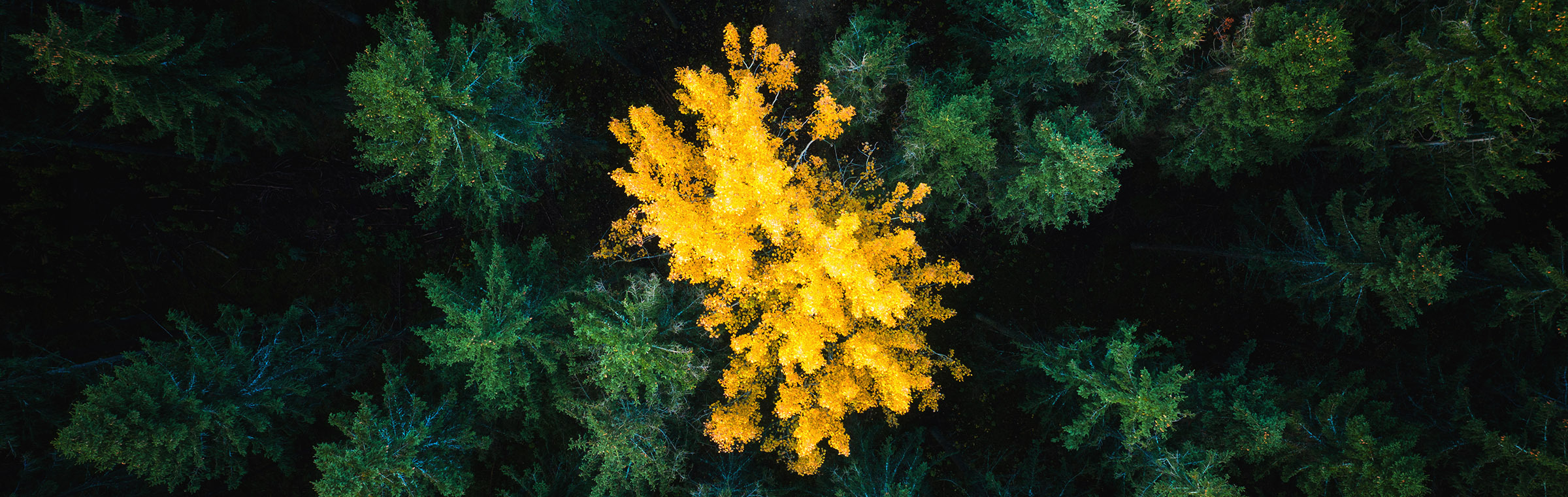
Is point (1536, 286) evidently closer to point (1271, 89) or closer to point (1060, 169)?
point (1271, 89)

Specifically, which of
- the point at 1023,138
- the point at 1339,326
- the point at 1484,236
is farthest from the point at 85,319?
the point at 1484,236

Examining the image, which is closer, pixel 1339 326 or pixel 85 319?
pixel 1339 326

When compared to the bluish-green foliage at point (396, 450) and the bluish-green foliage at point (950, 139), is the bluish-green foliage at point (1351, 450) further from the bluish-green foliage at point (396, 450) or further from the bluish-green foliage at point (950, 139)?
the bluish-green foliage at point (396, 450)

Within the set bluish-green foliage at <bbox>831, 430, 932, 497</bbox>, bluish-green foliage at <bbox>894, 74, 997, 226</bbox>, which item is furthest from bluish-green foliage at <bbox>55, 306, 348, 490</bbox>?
bluish-green foliage at <bbox>894, 74, 997, 226</bbox>

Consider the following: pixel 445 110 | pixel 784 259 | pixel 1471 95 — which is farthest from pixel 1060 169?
pixel 445 110

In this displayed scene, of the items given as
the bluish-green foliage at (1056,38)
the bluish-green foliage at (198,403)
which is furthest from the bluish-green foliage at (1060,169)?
the bluish-green foliage at (198,403)

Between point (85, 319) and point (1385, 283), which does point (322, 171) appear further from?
point (1385, 283)
